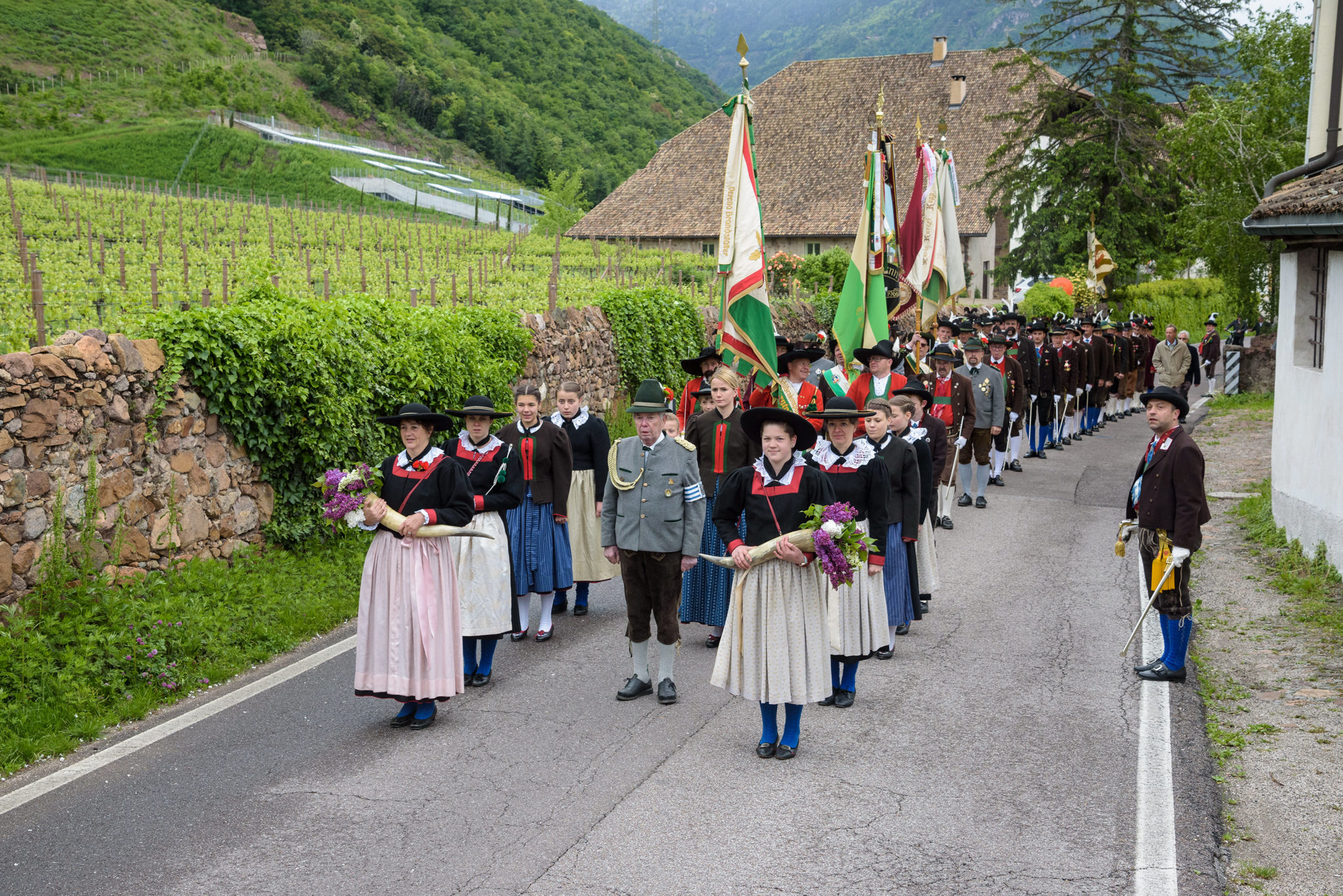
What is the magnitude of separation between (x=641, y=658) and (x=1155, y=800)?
314 centimetres

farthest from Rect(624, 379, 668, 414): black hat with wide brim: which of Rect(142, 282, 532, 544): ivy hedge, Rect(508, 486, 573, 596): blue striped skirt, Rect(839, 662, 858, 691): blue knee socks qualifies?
Rect(142, 282, 532, 544): ivy hedge

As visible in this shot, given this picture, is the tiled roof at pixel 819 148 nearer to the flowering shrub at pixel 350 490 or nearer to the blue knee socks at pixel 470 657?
the blue knee socks at pixel 470 657

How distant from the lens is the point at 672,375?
67.2 ft

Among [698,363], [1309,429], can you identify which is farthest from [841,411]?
[1309,429]

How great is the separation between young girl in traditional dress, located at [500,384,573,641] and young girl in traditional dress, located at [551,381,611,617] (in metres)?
0.37

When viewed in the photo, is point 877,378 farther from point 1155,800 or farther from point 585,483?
point 1155,800

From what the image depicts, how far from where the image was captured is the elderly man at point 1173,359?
73.7 feet

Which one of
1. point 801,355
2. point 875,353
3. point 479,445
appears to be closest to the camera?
point 479,445

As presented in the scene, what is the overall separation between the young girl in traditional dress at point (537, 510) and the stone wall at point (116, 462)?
2560 millimetres

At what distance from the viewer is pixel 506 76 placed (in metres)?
108

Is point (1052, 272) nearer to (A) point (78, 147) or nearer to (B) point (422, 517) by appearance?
(B) point (422, 517)

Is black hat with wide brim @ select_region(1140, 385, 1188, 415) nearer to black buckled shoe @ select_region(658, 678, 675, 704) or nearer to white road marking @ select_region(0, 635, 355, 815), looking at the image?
black buckled shoe @ select_region(658, 678, 675, 704)

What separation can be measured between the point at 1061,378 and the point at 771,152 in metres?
31.5

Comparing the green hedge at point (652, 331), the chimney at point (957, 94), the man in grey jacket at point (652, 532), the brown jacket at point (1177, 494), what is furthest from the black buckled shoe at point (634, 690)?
the chimney at point (957, 94)
